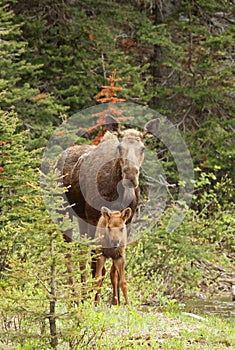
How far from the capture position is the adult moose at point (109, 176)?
8109 mm

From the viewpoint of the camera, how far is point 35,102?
1580 cm

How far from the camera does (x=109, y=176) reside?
28.0 feet

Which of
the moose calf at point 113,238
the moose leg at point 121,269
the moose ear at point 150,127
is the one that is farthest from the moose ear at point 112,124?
the moose leg at point 121,269

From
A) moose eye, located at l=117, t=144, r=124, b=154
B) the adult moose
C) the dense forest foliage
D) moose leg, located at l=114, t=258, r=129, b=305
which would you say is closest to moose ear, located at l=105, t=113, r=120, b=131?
the adult moose

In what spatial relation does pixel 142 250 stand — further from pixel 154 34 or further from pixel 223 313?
pixel 154 34

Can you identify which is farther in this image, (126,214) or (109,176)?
(109,176)

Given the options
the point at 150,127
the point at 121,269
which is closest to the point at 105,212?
the point at 121,269

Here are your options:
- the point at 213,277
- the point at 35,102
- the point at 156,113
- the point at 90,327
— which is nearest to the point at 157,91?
the point at 156,113

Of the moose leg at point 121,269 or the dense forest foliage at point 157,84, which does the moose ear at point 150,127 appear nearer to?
the moose leg at point 121,269

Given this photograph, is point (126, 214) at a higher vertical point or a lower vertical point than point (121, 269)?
higher

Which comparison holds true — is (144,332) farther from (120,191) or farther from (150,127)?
(150,127)

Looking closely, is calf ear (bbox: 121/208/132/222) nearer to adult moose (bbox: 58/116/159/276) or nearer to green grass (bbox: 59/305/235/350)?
adult moose (bbox: 58/116/159/276)

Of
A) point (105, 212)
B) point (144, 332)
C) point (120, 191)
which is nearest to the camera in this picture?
point (144, 332)

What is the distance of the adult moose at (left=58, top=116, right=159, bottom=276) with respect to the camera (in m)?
8.11
